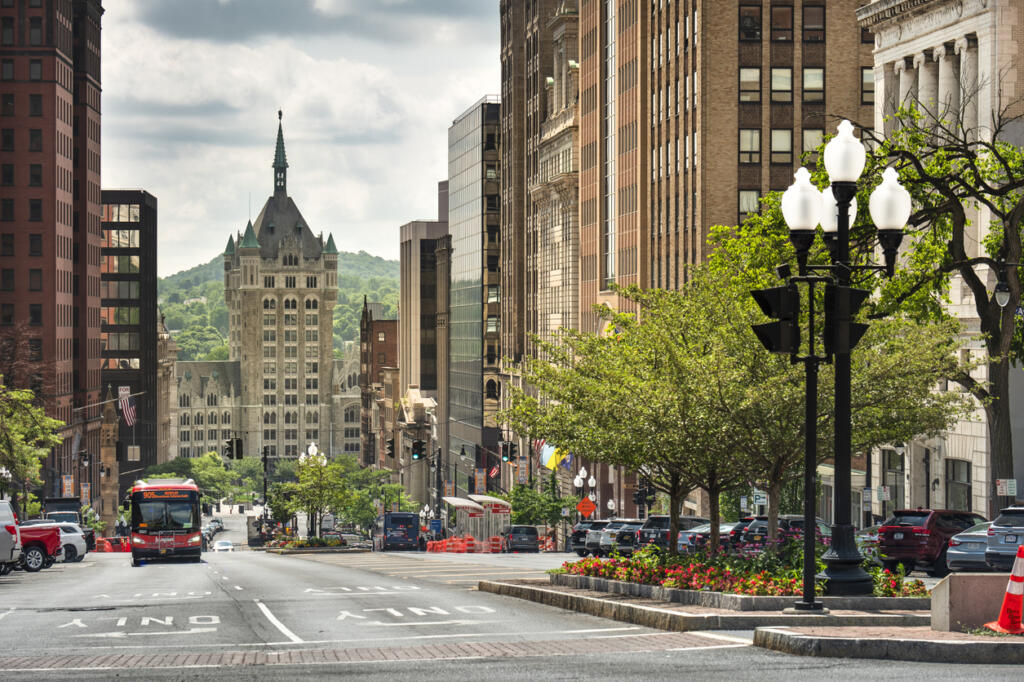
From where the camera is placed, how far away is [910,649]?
1616cm

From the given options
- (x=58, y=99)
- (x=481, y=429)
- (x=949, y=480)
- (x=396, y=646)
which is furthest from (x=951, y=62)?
(x=58, y=99)

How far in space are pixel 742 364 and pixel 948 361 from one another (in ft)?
13.7

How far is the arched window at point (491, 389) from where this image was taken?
486ft

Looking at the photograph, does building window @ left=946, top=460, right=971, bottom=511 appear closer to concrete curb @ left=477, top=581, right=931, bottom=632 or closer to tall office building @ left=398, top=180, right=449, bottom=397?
concrete curb @ left=477, top=581, right=931, bottom=632

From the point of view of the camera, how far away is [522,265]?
136m

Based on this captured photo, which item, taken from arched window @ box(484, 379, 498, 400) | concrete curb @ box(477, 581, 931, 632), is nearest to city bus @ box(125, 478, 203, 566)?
concrete curb @ box(477, 581, 931, 632)

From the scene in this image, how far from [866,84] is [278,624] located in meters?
60.5

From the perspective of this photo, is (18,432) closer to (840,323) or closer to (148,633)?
(148,633)

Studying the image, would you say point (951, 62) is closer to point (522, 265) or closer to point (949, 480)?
point (949, 480)

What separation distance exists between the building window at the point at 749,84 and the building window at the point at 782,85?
0.77 meters

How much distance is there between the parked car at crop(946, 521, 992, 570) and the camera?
29.7 metres

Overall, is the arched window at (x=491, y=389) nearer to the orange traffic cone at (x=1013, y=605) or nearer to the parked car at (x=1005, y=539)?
the parked car at (x=1005, y=539)

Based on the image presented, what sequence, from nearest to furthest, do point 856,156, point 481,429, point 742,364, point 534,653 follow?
1. point 534,653
2. point 856,156
3. point 742,364
4. point 481,429

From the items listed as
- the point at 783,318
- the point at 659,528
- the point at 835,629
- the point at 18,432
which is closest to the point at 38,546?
the point at 659,528
